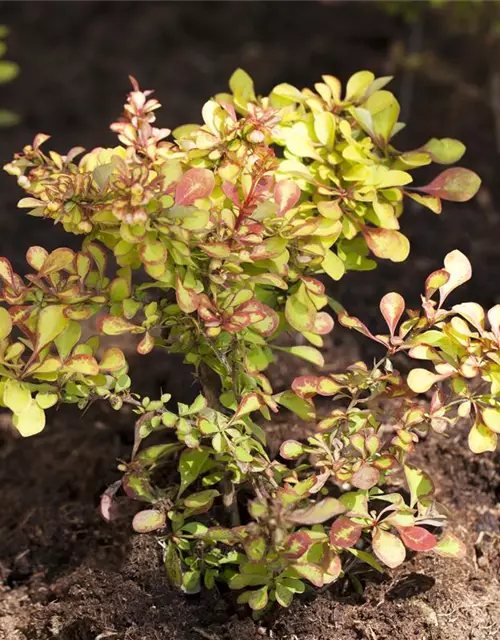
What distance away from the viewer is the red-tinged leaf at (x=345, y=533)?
1177 mm

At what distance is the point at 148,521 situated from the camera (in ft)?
4.22

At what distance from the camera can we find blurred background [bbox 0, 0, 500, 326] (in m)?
2.79

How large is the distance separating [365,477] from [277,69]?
114 inches

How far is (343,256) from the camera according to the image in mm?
1403

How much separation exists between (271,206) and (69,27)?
3576mm

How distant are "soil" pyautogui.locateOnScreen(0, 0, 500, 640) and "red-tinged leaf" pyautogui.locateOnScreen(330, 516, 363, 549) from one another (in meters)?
0.28

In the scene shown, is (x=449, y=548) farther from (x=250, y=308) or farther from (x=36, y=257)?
(x=36, y=257)

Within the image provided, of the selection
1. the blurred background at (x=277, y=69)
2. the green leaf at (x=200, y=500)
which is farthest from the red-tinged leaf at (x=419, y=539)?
the blurred background at (x=277, y=69)

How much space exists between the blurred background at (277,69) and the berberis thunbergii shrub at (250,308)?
3.57 feet

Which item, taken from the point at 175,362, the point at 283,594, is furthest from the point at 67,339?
the point at 175,362

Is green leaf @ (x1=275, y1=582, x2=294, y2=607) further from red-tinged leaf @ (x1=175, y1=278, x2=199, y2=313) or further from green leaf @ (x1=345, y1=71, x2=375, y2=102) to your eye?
green leaf @ (x1=345, y1=71, x2=375, y2=102)

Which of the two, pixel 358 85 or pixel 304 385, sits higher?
pixel 358 85

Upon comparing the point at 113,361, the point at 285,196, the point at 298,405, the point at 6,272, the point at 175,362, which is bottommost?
the point at 175,362

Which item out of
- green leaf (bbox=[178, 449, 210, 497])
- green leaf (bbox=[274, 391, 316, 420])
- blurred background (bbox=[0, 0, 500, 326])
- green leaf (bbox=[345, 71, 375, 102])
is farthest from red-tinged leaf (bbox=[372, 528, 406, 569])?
blurred background (bbox=[0, 0, 500, 326])
